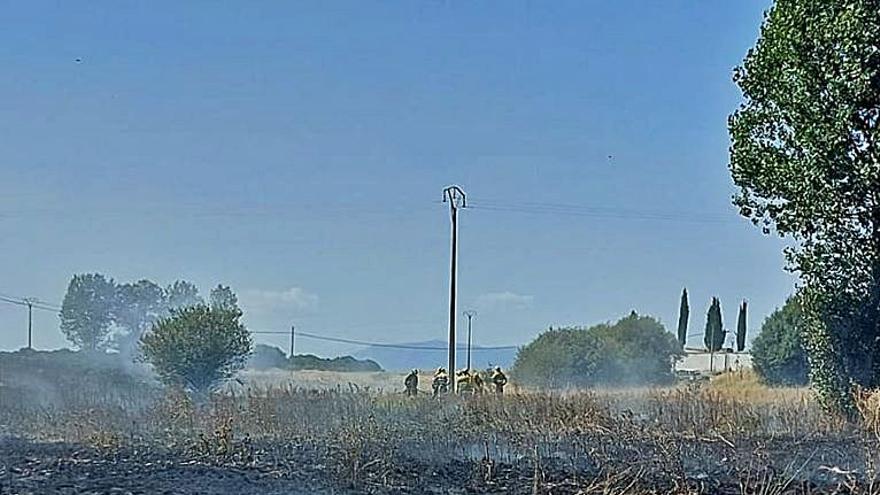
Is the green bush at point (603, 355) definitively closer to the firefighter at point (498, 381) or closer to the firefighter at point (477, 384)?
the firefighter at point (498, 381)

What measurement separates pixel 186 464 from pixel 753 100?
9.69 meters

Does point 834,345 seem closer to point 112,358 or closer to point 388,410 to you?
point 388,410

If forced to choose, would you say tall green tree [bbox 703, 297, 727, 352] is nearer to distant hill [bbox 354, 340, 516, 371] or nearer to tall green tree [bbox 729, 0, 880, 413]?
distant hill [bbox 354, 340, 516, 371]

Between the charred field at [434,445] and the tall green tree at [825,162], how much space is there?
1.28 meters

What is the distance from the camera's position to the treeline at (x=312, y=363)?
116 ft

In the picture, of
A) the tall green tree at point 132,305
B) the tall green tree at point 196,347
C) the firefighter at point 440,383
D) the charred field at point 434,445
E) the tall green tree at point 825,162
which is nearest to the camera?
the charred field at point 434,445

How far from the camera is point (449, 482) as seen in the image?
374 inches

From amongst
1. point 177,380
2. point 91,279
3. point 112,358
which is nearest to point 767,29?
point 177,380

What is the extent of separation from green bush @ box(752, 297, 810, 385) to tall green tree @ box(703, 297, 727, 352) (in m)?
19.6

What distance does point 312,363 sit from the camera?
1641 inches

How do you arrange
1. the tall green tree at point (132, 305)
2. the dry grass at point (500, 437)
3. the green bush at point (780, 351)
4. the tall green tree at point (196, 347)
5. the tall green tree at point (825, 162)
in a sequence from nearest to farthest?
1. the dry grass at point (500, 437)
2. the tall green tree at point (825, 162)
3. the tall green tree at point (196, 347)
4. the green bush at point (780, 351)
5. the tall green tree at point (132, 305)

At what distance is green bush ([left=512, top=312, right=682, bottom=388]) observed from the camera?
33.7 meters

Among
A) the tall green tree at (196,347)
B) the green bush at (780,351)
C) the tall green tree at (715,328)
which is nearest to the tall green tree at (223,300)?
the tall green tree at (196,347)

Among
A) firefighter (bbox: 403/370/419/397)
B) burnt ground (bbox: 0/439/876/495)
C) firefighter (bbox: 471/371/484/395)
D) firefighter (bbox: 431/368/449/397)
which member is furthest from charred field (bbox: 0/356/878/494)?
firefighter (bbox: 431/368/449/397)
